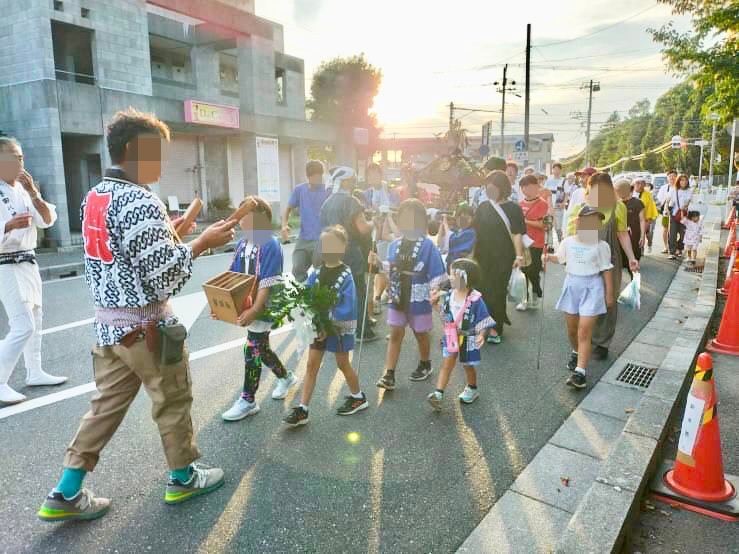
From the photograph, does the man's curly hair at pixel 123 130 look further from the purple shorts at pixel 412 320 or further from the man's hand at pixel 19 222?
the purple shorts at pixel 412 320

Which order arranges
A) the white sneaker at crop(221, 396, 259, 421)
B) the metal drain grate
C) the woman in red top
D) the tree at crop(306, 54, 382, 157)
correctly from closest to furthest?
1. the white sneaker at crop(221, 396, 259, 421)
2. the metal drain grate
3. the woman in red top
4. the tree at crop(306, 54, 382, 157)

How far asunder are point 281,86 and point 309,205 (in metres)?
25.6

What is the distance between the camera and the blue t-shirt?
636cm

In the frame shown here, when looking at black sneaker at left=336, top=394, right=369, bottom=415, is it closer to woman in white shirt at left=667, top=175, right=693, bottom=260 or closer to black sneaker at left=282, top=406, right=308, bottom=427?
black sneaker at left=282, top=406, right=308, bottom=427

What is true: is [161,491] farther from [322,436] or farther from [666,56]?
[666,56]

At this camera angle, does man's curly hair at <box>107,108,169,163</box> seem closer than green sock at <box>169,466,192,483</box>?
Yes

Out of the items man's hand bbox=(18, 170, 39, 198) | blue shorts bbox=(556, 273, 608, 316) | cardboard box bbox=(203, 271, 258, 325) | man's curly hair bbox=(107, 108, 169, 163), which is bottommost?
blue shorts bbox=(556, 273, 608, 316)

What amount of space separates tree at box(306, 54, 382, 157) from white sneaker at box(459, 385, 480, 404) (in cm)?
3644

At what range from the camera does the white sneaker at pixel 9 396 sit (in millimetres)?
4434

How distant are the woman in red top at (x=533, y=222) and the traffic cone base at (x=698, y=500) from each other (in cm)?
408

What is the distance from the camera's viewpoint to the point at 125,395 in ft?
9.70

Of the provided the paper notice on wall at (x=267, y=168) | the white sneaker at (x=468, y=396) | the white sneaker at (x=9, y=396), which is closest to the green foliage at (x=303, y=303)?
the white sneaker at (x=468, y=396)

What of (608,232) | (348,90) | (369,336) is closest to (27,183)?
(369,336)

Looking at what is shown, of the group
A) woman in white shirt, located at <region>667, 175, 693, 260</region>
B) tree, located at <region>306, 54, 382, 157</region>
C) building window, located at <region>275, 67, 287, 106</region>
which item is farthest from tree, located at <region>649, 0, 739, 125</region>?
tree, located at <region>306, 54, 382, 157</region>
